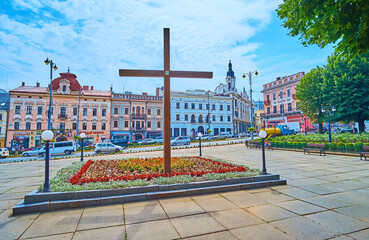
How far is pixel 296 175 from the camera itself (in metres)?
7.87

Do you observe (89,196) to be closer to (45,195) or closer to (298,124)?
(45,195)

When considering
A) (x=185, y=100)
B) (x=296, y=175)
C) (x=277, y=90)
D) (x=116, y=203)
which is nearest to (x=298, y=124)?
(x=277, y=90)

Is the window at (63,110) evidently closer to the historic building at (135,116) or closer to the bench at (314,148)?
the historic building at (135,116)

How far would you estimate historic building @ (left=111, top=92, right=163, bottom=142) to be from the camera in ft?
146

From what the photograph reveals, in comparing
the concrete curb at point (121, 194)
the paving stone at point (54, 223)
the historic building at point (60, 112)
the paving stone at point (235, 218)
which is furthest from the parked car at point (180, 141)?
the paving stone at point (235, 218)

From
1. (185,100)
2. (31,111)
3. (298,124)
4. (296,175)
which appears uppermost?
(185,100)

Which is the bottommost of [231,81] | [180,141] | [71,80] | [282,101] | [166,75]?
[180,141]

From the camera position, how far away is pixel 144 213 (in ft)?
14.0

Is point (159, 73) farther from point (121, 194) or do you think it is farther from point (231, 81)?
point (231, 81)

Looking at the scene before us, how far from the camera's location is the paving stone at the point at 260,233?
3.24 meters

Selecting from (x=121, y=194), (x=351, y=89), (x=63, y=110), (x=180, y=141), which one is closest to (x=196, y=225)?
(x=121, y=194)

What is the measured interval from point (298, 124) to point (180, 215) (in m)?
43.2

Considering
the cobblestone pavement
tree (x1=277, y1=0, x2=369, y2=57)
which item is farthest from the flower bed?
tree (x1=277, y1=0, x2=369, y2=57)

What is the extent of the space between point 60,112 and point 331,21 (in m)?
46.5
